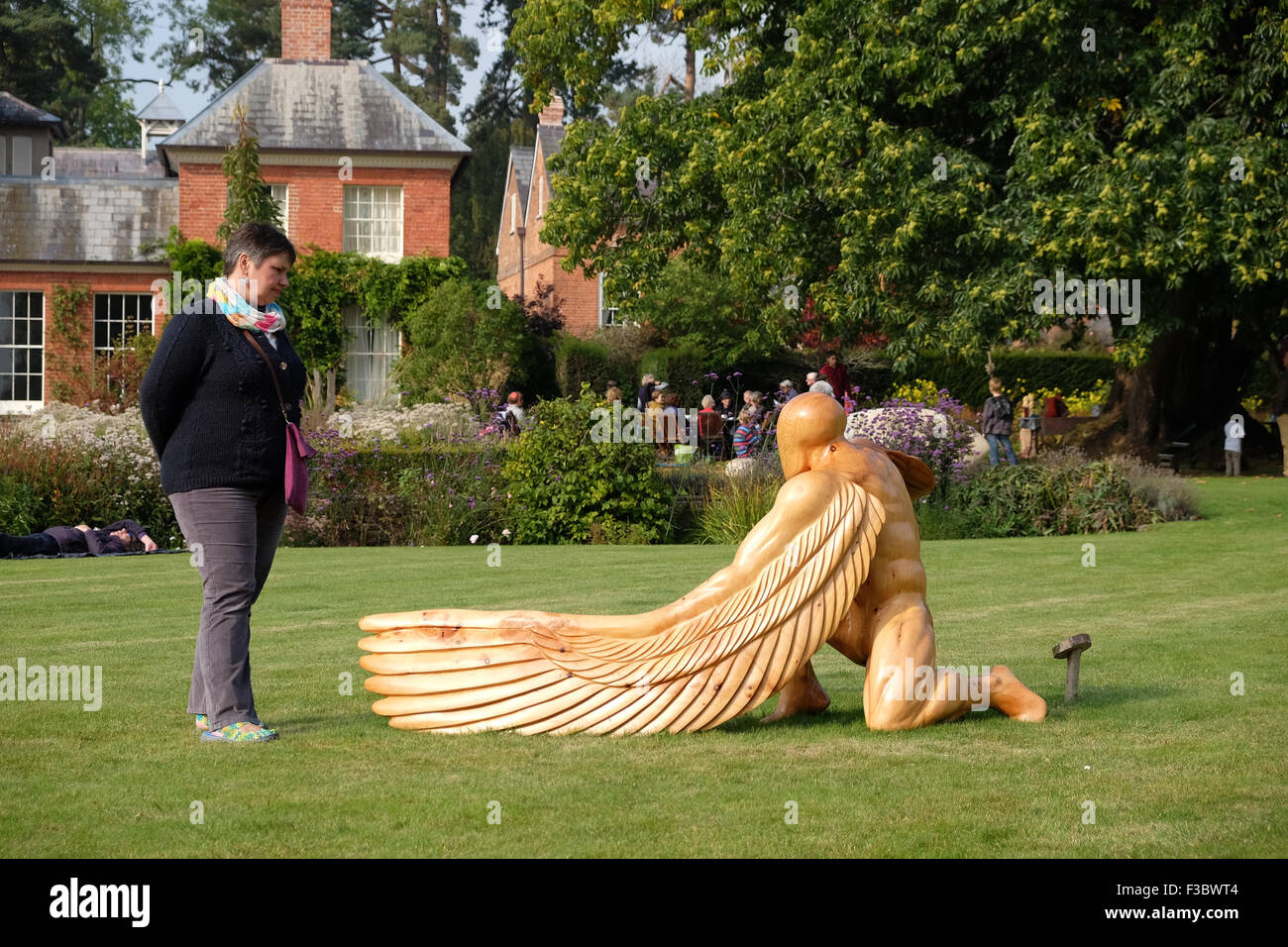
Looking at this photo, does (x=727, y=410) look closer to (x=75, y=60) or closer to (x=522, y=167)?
(x=522, y=167)

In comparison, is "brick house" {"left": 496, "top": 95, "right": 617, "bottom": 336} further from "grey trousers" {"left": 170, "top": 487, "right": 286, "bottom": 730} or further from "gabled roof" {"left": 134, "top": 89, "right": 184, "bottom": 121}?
"grey trousers" {"left": 170, "top": 487, "right": 286, "bottom": 730}

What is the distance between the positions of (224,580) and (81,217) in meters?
30.5

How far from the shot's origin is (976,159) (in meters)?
20.1

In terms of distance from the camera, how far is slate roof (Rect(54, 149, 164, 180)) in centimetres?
4475

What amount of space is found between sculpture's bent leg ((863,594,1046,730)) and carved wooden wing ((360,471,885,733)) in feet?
0.96

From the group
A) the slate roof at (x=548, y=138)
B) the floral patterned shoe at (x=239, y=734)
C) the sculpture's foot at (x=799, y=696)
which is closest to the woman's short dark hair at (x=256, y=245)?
the floral patterned shoe at (x=239, y=734)

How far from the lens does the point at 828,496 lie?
564 centimetres

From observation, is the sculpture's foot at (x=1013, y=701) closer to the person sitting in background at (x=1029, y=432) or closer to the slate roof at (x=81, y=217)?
the person sitting in background at (x=1029, y=432)

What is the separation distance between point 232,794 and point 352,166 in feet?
92.9

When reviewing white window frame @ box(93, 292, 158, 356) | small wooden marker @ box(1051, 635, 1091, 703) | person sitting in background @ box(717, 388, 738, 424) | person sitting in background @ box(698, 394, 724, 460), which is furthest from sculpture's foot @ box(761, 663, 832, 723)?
white window frame @ box(93, 292, 158, 356)

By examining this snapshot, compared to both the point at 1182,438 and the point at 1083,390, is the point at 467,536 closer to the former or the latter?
the point at 1182,438

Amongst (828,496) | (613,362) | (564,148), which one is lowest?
(828,496)

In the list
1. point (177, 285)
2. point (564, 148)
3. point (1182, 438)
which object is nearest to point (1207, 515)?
point (1182, 438)

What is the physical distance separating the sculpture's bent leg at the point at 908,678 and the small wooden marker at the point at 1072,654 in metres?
0.55
